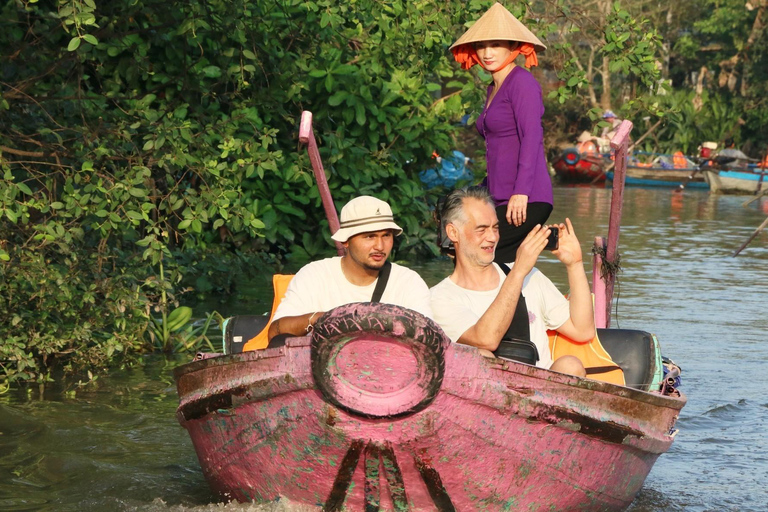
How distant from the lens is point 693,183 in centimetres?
3253

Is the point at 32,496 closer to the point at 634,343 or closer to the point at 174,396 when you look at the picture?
the point at 174,396

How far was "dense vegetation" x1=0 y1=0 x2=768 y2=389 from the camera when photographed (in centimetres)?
642

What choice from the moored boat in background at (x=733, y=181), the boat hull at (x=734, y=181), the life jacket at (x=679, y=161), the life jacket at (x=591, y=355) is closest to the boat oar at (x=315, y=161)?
the life jacket at (x=591, y=355)

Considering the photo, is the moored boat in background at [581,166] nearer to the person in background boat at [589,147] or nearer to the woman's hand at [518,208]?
the person in background boat at [589,147]

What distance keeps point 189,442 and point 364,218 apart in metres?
2.01

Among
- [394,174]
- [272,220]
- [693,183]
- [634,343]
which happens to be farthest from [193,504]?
→ [693,183]

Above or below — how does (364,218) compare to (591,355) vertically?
above

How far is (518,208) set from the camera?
5.34 meters

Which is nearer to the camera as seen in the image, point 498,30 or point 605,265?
point 498,30

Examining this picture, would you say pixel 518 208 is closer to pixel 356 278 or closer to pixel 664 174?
pixel 356 278

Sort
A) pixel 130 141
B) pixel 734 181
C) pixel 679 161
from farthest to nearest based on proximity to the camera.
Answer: pixel 679 161
pixel 734 181
pixel 130 141

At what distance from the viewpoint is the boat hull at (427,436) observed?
400 centimetres

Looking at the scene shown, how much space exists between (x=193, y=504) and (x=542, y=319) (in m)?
1.77

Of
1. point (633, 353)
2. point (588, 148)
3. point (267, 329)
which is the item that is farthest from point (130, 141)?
point (588, 148)
